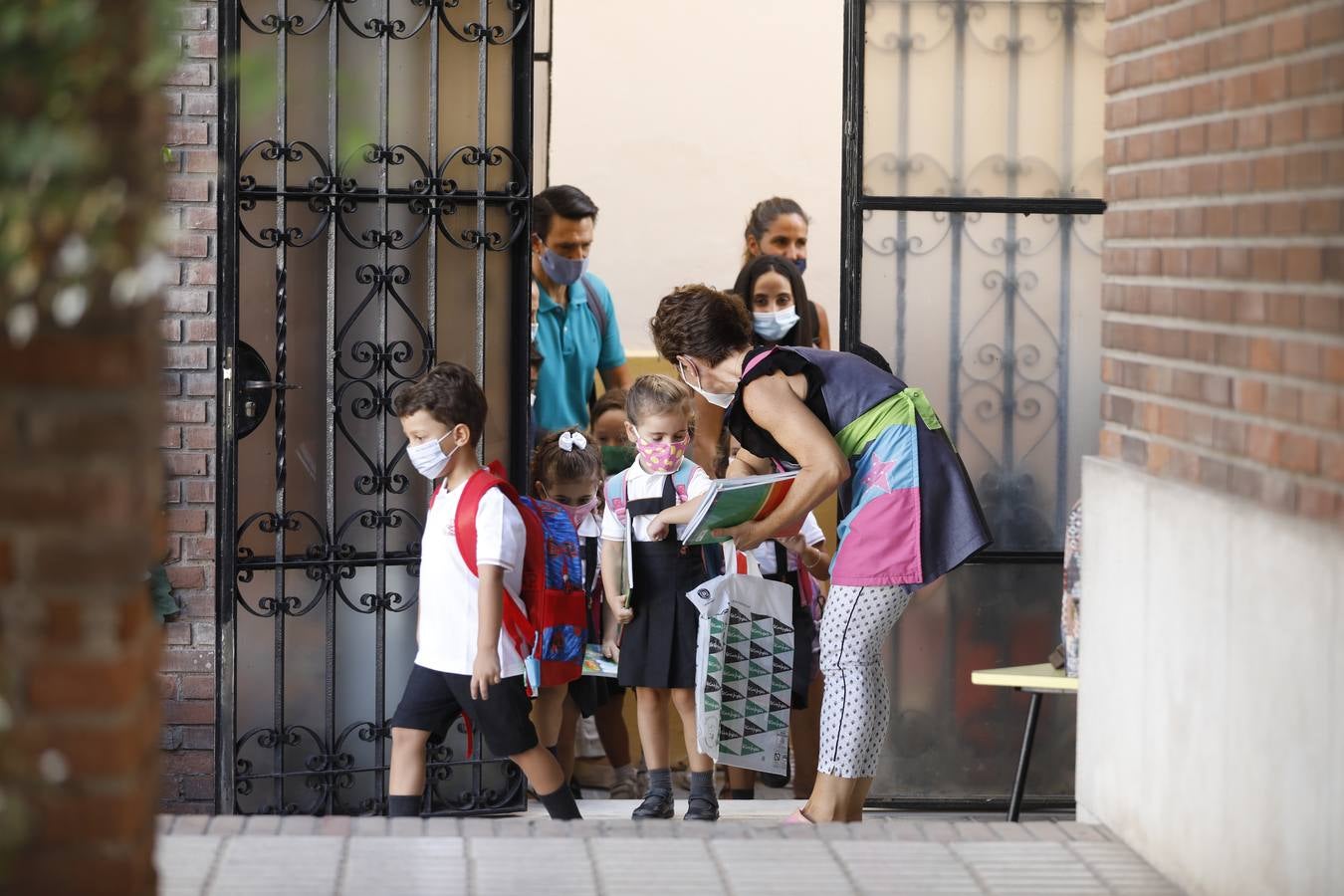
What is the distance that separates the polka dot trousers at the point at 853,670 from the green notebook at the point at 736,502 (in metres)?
0.31

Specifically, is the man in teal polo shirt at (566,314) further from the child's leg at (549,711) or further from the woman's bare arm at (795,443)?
the woman's bare arm at (795,443)

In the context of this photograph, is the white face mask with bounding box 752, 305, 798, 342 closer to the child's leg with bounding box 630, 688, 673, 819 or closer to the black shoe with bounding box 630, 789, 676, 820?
the child's leg with bounding box 630, 688, 673, 819

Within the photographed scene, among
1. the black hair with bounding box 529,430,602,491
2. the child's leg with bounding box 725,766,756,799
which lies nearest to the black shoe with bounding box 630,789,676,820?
the child's leg with bounding box 725,766,756,799

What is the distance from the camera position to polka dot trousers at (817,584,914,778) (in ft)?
16.7

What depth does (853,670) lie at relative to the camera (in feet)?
16.8

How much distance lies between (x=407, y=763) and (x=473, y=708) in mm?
271

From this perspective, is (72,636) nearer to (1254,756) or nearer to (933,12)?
(1254,756)

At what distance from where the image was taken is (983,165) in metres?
7.05

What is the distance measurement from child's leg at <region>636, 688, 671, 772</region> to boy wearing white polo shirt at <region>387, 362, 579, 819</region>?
59 cm

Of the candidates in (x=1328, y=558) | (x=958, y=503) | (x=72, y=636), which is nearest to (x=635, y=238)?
(x=958, y=503)

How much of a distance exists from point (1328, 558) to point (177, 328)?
407 centimetres

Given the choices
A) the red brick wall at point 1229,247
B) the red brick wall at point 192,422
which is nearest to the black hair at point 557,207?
the red brick wall at point 192,422

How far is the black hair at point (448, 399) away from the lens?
5.41m

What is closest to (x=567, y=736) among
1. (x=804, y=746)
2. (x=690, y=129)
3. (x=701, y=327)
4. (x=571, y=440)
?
(x=804, y=746)
